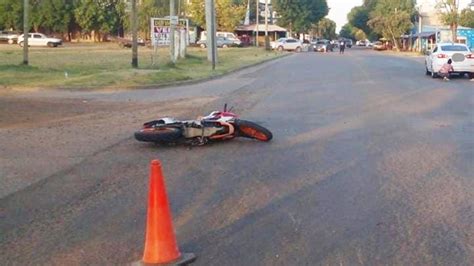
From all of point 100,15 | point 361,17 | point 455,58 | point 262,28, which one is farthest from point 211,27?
point 361,17

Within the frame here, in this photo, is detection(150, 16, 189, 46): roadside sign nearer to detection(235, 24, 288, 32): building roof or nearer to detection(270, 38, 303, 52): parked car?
detection(270, 38, 303, 52): parked car

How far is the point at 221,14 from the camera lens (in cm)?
9138

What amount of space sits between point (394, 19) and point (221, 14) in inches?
969

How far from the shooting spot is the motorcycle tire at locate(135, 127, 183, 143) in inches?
386

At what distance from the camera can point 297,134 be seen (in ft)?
36.6

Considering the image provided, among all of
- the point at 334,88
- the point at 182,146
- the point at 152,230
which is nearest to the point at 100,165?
the point at 182,146

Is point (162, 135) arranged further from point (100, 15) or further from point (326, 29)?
point (326, 29)

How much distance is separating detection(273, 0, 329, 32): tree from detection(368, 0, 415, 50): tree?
1018 cm

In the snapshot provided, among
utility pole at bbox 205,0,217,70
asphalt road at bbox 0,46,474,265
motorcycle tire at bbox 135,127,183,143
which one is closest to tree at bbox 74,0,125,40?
utility pole at bbox 205,0,217,70

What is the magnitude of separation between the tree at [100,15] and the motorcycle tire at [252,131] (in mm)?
77553

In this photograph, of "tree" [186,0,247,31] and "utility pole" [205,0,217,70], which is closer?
"utility pole" [205,0,217,70]

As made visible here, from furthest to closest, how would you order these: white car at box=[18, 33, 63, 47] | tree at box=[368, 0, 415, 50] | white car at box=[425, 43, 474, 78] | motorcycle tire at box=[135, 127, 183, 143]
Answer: tree at box=[368, 0, 415, 50] < white car at box=[18, 33, 63, 47] < white car at box=[425, 43, 474, 78] < motorcycle tire at box=[135, 127, 183, 143]

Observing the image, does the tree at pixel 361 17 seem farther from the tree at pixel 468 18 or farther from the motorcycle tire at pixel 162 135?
the motorcycle tire at pixel 162 135

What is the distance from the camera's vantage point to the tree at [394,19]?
88000 mm
